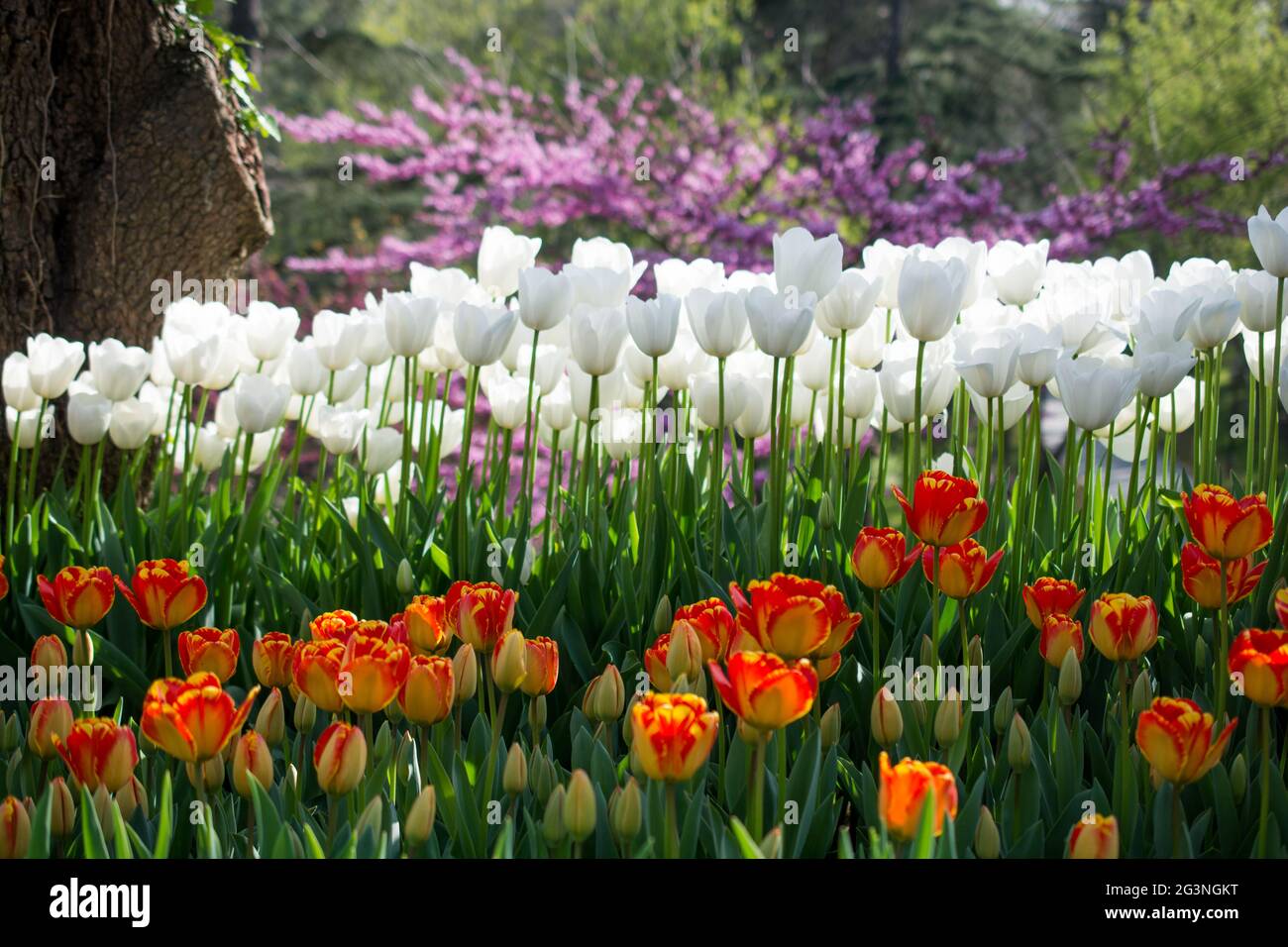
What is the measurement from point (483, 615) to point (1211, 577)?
1.01 m

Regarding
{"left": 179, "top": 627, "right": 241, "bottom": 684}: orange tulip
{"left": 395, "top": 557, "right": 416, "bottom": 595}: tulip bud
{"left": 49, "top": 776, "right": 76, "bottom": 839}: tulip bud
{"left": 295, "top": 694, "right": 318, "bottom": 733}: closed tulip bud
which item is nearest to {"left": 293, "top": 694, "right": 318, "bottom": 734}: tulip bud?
{"left": 295, "top": 694, "right": 318, "bottom": 733}: closed tulip bud

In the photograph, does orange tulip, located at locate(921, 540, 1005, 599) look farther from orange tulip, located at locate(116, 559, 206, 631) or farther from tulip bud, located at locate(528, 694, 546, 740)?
orange tulip, located at locate(116, 559, 206, 631)

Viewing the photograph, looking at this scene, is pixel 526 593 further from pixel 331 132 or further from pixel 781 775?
pixel 331 132

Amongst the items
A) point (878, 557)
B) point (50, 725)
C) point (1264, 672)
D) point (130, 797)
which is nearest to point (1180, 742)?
point (1264, 672)

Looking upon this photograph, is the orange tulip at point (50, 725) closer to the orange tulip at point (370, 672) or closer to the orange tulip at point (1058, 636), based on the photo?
the orange tulip at point (370, 672)

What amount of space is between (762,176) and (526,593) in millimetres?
7526

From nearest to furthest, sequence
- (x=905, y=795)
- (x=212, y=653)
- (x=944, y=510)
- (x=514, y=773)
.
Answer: (x=905, y=795)
(x=514, y=773)
(x=212, y=653)
(x=944, y=510)

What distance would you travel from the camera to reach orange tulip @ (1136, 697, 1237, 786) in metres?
1.32

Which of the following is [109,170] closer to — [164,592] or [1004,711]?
[164,592]

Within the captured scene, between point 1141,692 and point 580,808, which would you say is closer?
point 580,808

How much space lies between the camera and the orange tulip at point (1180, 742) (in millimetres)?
1315

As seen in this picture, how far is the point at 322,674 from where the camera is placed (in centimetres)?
148

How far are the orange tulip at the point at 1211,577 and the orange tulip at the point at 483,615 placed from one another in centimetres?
95

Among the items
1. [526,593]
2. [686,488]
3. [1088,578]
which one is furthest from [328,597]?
[1088,578]
